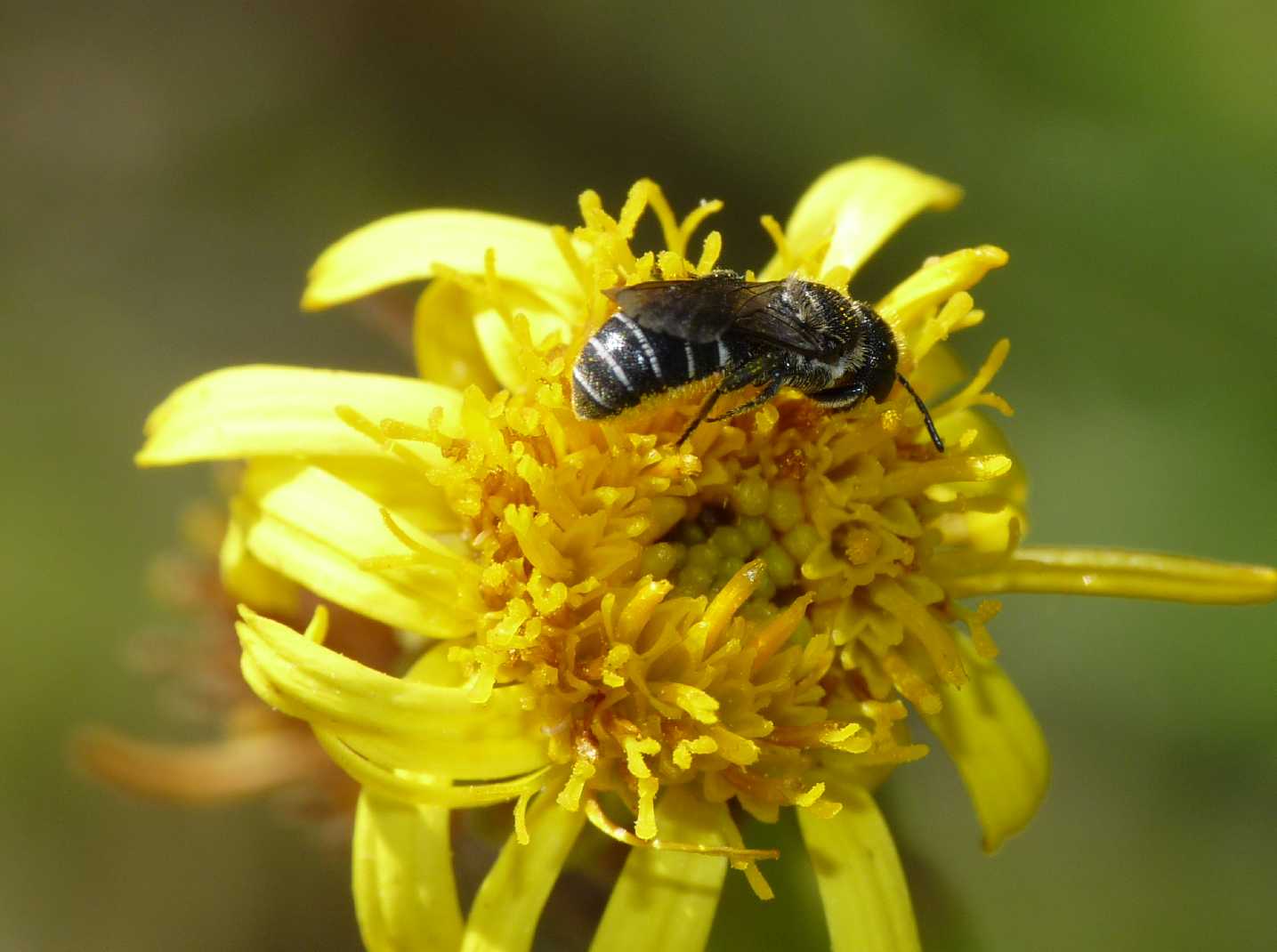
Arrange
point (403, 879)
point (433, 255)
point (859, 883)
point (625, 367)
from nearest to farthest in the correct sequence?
point (625, 367)
point (403, 879)
point (859, 883)
point (433, 255)

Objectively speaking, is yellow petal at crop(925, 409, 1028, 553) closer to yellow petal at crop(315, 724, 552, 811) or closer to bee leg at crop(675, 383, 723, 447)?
bee leg at crop(675, 383, 723, 447)

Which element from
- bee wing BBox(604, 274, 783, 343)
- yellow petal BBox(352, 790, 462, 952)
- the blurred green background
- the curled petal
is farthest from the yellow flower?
the blurred green background

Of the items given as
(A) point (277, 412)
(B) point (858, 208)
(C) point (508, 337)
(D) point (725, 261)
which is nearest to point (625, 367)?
(C) point (508, 337)

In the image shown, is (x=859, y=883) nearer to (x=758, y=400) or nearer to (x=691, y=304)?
(x=758, y=400)

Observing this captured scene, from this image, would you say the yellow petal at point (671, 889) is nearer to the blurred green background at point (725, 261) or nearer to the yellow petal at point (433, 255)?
the yellow petal at point (433, 255)

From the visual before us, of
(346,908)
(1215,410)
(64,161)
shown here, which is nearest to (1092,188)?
(1215,410)

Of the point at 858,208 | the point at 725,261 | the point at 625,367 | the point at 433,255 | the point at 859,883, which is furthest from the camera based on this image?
the point at 725,261
